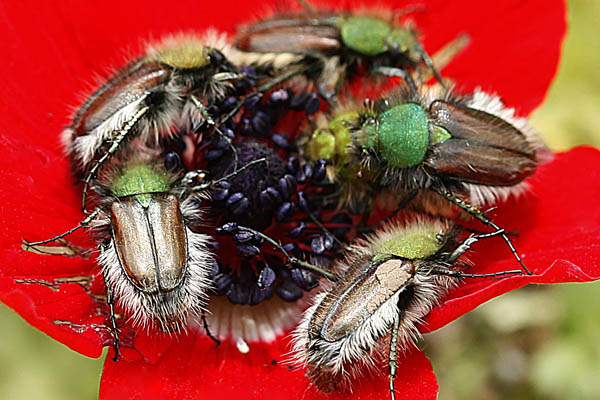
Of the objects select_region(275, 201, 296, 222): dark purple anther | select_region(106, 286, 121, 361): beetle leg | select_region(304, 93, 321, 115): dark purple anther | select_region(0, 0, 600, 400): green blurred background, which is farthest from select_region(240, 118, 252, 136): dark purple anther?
select_region(0, 0, 600, 400): green blurred background

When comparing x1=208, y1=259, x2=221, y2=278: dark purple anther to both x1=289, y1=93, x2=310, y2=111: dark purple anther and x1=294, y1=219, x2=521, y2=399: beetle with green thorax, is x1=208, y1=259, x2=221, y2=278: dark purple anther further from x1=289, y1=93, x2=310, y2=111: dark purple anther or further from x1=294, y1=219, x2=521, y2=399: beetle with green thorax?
x1=289, y1=93, x2=310, y2=111: dark purple anther

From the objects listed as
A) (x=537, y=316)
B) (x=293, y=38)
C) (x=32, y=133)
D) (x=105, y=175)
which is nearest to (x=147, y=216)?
(x=105, y=175)

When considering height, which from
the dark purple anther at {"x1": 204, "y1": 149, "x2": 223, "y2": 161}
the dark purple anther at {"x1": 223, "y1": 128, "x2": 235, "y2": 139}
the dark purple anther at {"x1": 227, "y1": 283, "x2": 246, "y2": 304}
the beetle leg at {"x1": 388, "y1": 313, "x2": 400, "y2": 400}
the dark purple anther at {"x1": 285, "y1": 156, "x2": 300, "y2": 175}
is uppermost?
the dark purple anther at {"x1": 223, "y1": 128, "x2": 235, "y2": 139}

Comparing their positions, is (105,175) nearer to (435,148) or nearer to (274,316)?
(274,316)

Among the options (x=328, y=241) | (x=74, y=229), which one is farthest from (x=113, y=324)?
(x=328, y=241)

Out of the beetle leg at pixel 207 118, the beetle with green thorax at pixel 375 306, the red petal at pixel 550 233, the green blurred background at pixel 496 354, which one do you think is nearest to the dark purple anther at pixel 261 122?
the beetle leg at pixel 207 118
